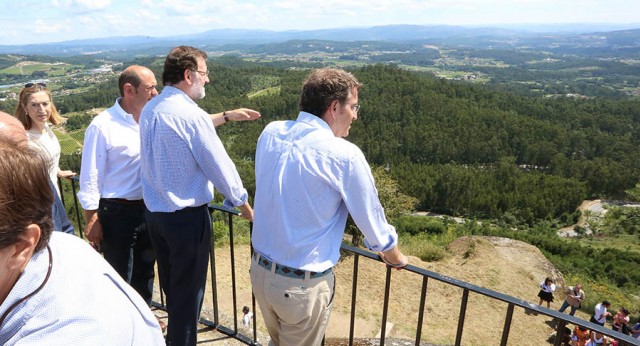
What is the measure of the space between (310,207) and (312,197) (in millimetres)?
56

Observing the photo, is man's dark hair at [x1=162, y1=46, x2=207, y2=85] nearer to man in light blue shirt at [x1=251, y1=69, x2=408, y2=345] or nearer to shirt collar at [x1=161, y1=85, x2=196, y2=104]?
shirt collar at [x1=161, y1=85, x2=196, y2=104]

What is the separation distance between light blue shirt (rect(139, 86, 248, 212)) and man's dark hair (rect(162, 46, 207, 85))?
0.34 ft

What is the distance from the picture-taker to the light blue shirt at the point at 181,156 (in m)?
2.53

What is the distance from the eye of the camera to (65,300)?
1.04m

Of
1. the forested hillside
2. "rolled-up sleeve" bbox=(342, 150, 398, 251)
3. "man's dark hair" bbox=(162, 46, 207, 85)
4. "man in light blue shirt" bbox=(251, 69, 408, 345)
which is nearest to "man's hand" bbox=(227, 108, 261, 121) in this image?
"man's dark hair" bbox=(162, 46, 207, 85)

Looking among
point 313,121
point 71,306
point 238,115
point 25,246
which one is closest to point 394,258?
point 313,121

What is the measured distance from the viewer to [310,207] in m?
2.14

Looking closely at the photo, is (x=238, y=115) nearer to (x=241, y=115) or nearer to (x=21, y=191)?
(x=241, y=115)

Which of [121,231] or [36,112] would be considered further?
[36,112]

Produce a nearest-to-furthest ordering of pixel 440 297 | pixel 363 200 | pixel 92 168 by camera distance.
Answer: pixel 363 200 → pixel 92 168 → pixel 440 297

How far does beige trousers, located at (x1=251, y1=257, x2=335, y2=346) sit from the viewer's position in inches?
88.4

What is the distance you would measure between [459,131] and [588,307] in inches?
2543

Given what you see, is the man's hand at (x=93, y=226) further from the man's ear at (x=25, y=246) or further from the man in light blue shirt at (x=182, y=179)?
the man's ear at (x=25, y=246)

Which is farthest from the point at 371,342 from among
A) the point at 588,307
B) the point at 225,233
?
the point at 588,307
